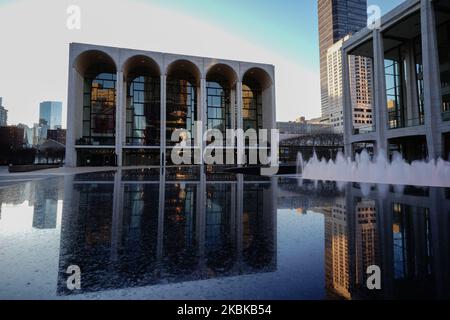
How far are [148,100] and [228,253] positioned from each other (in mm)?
46542

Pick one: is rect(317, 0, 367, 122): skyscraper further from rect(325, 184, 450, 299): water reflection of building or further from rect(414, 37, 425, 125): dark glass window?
rect(325, 184, 450, 299): water reflection of building

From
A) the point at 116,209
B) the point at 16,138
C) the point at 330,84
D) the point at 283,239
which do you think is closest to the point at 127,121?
the point at 116,209

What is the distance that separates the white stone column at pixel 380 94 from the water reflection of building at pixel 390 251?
69.8 ft

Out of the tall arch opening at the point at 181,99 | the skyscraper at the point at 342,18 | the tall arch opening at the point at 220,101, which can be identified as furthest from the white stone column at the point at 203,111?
the skyscraper at the point at 342,18

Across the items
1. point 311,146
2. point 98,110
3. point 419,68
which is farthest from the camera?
point 311,146

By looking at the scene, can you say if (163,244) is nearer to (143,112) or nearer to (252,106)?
(143,112)

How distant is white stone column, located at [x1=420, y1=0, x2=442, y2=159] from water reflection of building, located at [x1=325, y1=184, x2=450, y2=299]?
17904 mm

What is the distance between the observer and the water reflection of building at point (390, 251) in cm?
195

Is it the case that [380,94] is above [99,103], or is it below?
below

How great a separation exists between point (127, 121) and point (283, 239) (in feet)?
148

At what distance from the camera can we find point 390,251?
2756mm

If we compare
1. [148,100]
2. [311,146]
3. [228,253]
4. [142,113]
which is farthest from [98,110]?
[311,146]

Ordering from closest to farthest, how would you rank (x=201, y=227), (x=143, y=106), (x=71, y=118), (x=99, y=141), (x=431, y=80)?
(x=201, y=227)
(x=431, y=80)
(x=71, y=118)
(x=99, y=141)
(x=143, y=106)

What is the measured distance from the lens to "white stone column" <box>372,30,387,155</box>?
23.6 metres
